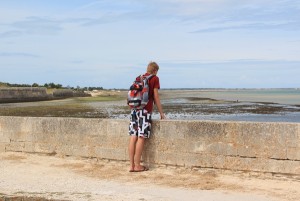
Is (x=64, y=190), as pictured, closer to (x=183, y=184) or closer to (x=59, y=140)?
(x=183, y=184)

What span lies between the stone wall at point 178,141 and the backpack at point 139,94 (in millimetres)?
519

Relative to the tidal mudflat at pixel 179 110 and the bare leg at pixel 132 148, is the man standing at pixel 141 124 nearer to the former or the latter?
the bare leg at pixel 132 148

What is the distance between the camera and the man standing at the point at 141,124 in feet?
24.1

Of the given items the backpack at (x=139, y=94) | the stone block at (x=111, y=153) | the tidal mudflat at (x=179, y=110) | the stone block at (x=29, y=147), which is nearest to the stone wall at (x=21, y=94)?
the tidal mudflat at (x=179, y=110)

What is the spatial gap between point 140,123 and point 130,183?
112cm

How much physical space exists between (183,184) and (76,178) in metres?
1.66

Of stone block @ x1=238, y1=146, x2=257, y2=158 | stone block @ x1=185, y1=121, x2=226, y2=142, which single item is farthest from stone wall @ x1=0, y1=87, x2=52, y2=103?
stone block @ x1=238, y1=146, x2=257, y2=158

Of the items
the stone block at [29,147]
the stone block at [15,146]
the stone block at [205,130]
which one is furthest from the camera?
the stone block at [15,146]

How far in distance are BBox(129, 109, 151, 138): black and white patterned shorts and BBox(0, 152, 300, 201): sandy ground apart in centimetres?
Answer: 64

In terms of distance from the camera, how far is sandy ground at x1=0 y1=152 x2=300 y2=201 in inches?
230

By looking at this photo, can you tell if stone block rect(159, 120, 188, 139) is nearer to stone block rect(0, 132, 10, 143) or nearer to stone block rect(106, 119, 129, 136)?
stone block rect(106, 119, 129, 136)

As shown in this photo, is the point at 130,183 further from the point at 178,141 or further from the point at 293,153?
the point at 293,153

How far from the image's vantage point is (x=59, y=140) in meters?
8.55

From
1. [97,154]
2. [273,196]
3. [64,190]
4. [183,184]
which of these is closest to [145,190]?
[183,184]
